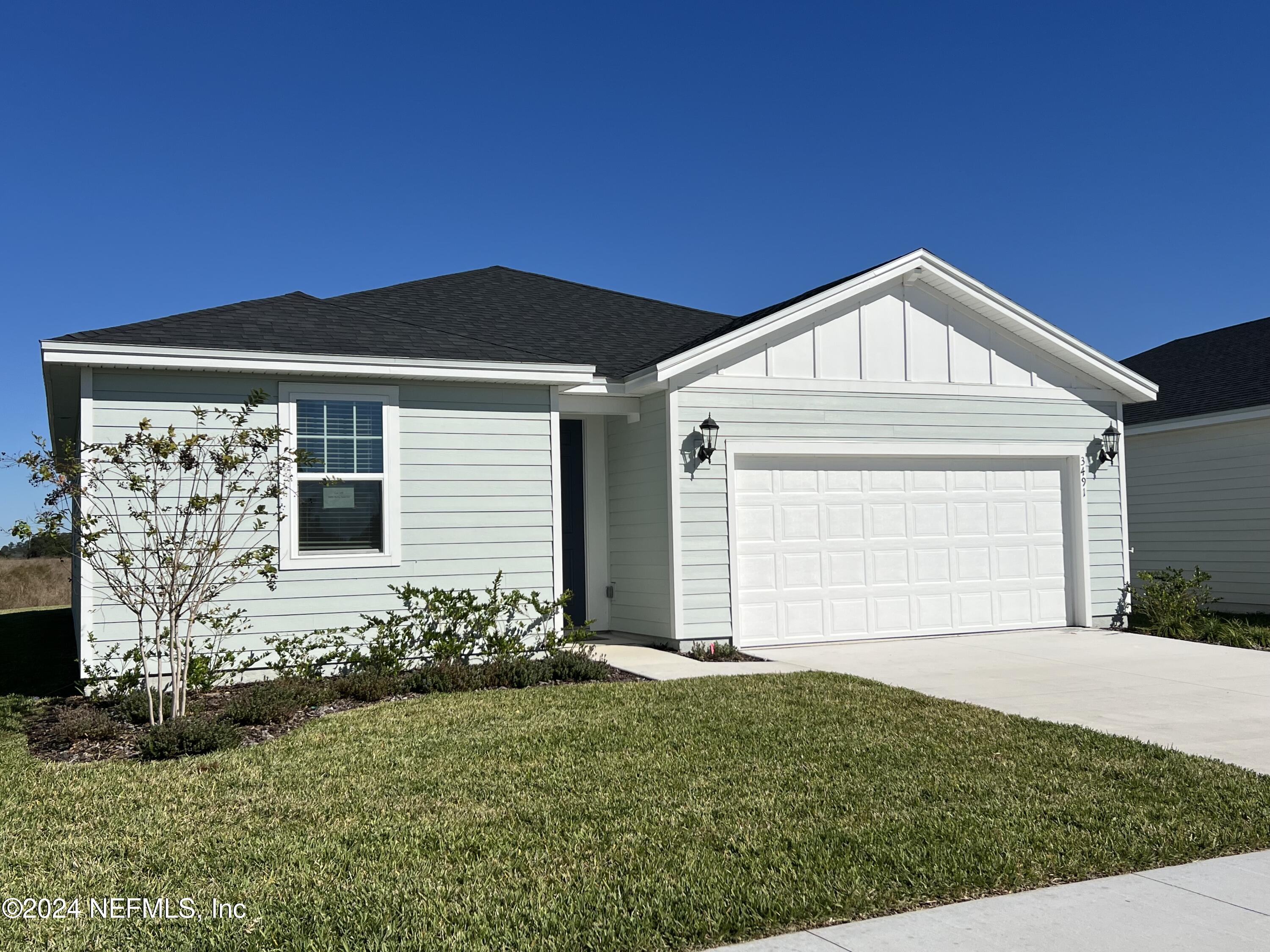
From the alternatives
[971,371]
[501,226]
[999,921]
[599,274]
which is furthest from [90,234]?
[999,921]

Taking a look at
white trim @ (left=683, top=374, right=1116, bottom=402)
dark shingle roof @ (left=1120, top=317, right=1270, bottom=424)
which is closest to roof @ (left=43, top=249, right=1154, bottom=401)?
white trim @ (left=683, top=374, right=1116, bottom=402)

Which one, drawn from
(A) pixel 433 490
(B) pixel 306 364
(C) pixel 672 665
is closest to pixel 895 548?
(C) pixel 672 665

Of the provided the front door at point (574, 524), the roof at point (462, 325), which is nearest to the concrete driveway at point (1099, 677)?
the front door at point (574, 524)

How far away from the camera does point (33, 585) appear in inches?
993

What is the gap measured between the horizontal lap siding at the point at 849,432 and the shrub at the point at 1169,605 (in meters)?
0.37

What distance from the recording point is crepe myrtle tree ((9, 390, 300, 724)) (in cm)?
777

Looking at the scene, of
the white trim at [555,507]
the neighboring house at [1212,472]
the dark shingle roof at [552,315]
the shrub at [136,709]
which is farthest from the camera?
the neighboring house at [1212,472]

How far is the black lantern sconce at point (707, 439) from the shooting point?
11211 mm

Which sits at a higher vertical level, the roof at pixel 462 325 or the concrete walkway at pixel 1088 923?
the roof at pixel 462 325

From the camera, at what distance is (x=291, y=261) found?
17.6m

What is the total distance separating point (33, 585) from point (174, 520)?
19.8 m

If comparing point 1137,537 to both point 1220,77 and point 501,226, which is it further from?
point 501,226

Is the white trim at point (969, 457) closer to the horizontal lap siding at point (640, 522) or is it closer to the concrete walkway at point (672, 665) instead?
the horizontal lap siding at point (640, 522)

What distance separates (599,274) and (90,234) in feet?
30.9
